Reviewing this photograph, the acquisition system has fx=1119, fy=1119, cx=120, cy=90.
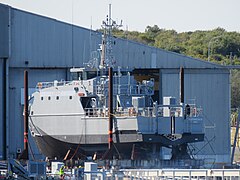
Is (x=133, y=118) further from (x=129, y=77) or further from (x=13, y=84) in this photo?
(x=13, y=84)

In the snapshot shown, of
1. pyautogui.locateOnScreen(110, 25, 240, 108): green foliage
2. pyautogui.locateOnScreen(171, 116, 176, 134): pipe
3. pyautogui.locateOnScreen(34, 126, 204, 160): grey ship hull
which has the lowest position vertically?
pyautogui.locateOnScreen(34, 126, 204, 160): grey ship hull

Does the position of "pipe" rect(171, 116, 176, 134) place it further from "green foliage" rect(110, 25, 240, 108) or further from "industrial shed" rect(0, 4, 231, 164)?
"green foliage" rect(110, 25, 240, 108)

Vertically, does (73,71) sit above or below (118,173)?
above

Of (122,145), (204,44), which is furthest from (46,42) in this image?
(204,44)

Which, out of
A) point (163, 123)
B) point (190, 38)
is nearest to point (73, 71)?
point (163, 123)

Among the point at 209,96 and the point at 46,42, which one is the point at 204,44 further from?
the point at 46,42

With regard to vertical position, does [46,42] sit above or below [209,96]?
above

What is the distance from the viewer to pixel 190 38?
470ft

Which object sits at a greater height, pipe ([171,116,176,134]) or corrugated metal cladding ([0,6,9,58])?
corrugated metal cladding ([0,6,9,58])

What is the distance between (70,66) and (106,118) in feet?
25.3

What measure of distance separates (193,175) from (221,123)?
2646 cm

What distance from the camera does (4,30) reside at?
63812 millimetres

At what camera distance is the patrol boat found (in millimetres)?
58406

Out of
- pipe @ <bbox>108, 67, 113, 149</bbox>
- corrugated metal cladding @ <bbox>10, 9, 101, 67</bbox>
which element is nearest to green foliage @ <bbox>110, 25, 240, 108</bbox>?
corrugated metal cladding @ <bbox>10, 9, 101, 67</bbox>
